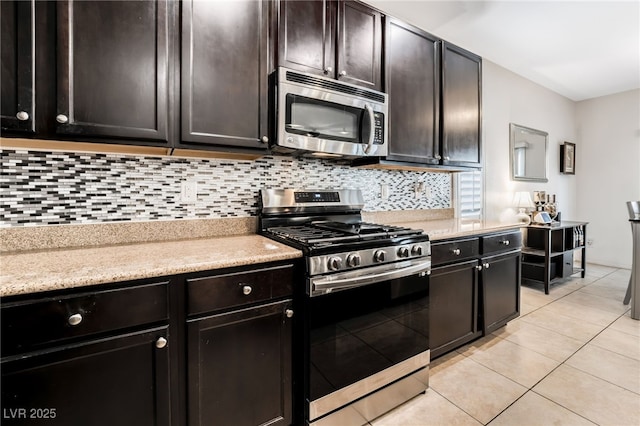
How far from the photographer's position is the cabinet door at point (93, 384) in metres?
0.90

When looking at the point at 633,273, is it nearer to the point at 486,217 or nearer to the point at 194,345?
the point at 486,217

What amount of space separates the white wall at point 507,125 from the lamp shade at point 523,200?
0.10m

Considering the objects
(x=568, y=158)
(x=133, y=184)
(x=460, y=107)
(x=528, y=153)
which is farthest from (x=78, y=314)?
(x=568, y=158)

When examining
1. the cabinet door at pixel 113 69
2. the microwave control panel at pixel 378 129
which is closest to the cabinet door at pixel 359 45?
the microwave control panel at pixel 378 129

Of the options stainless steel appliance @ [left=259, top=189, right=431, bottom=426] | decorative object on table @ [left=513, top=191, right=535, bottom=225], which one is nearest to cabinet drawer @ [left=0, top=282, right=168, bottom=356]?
stainless steel appliance @ [left=259, top=189, right=431, bottom=426]

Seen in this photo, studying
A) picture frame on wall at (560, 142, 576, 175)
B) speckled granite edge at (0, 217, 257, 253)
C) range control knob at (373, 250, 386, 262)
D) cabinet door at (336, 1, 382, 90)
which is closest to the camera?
speckled granite edge at (0, 217, 257, 253)

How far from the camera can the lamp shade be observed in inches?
147

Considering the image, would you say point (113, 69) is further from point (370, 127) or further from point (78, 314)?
point (370, 127)

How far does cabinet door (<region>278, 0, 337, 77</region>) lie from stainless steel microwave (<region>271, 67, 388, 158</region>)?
109 mm

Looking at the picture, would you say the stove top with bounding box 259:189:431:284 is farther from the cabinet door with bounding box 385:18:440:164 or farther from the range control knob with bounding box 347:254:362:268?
the cabinet door with bounding box 385:18:440:164

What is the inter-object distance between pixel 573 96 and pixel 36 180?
6.75 m

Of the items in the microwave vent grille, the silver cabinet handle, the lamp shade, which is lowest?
the silver cabinet handle

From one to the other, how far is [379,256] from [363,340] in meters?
0.45

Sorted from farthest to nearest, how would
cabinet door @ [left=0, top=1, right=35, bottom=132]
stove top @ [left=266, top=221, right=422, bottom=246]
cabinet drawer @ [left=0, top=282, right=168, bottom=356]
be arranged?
stove top @ [left=266, top=221, right=422, bottom=246] < cabinet door @ [left=0, top=1, right=35, bottom=132] < cabinet drawer @ [left=0, top=282, right=168, bottom=356]
